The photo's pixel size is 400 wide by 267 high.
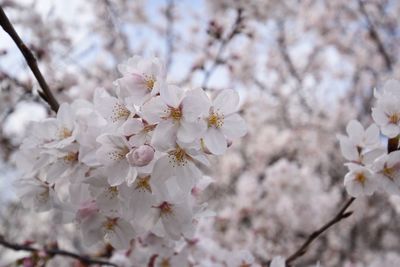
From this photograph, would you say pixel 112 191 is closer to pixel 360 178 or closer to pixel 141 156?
pixel 141 156

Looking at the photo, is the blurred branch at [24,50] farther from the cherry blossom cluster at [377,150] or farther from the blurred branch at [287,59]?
the blurred branch at [287,59]

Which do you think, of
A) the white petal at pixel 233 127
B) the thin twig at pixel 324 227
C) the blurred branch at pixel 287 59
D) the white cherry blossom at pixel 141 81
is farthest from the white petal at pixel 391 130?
the blurred branch at pixel 287 59

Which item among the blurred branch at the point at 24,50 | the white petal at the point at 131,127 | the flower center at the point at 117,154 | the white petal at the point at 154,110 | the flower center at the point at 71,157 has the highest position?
the blurred branch at the point at 24,50

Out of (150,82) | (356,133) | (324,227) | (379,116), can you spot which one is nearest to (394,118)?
(379,116)

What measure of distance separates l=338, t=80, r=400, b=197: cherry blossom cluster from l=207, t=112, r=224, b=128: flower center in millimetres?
422

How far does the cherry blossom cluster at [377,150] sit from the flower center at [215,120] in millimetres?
422

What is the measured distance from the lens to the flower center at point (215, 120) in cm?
111

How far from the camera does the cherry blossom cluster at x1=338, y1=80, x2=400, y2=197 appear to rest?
1192 millimetres

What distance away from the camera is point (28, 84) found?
2693 mm

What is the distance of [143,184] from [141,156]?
148 mm

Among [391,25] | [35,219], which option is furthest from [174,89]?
[35,219]

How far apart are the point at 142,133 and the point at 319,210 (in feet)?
17.3

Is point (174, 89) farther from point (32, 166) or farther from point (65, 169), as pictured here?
point (32, 166)

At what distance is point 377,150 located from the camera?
4.14 ft
